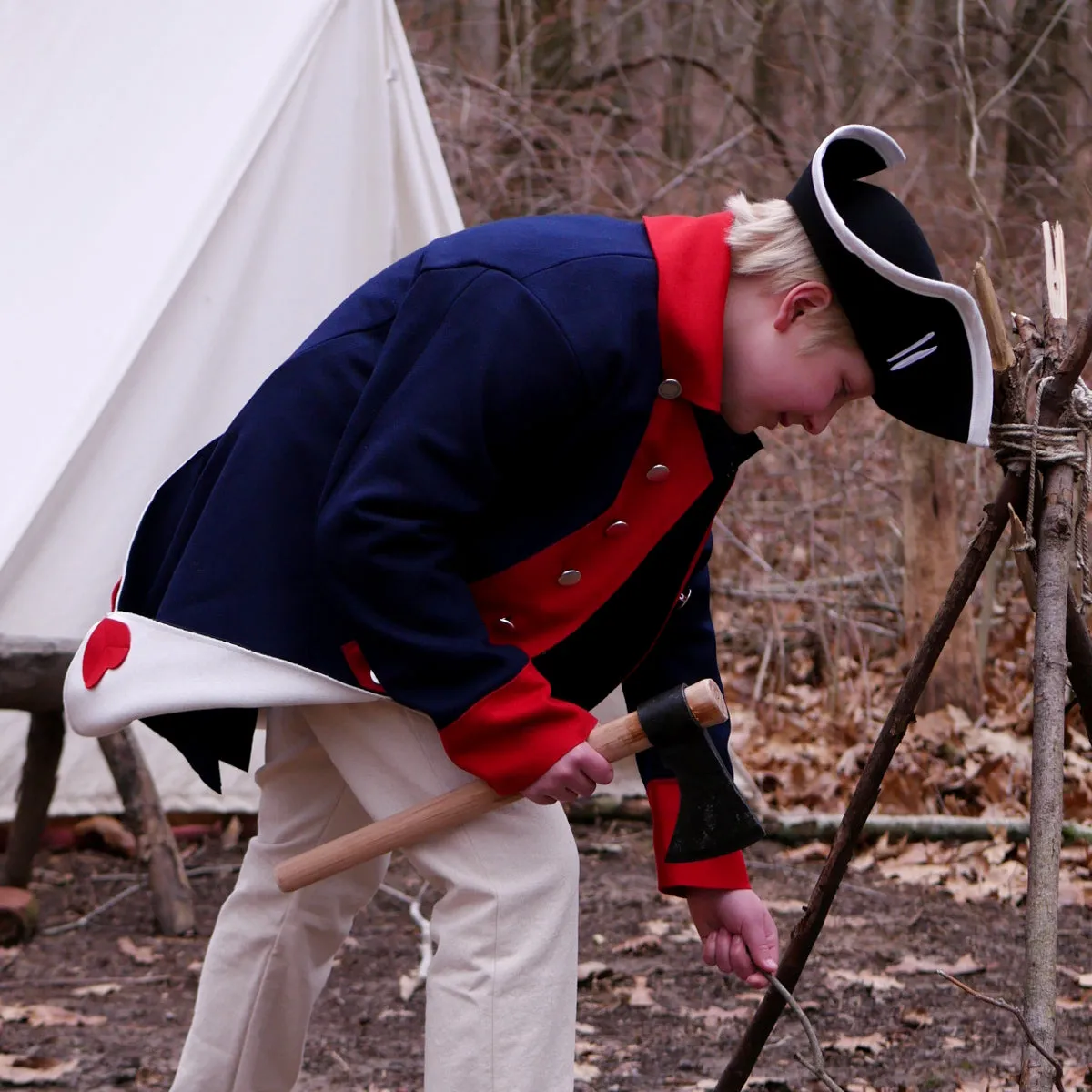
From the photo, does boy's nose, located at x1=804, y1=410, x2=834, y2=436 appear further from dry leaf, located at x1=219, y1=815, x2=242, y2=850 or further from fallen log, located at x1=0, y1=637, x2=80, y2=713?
dry leaf, located at x1=219, y1=815, x2=242, y2=850

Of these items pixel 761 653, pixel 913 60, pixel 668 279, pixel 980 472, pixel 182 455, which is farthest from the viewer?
pixel 913 60

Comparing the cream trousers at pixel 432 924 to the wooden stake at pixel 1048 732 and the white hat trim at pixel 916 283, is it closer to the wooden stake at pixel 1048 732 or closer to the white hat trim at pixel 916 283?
the wooden stake at pixel 1048 732

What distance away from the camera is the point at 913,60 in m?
6.70

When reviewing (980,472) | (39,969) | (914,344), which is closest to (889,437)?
(980,472)

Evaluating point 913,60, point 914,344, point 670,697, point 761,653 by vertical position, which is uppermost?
point 913,60

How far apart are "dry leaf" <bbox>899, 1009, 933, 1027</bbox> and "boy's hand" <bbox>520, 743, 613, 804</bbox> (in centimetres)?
155

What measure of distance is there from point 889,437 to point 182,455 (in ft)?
10.9

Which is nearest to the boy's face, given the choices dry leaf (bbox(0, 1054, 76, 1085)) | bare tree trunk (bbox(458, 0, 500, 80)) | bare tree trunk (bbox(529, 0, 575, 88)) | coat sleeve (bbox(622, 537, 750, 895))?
coat sleeve (bbox(622, 537, 750, 895))

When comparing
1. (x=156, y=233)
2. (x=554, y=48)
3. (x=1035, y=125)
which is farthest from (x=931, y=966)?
(x=554, y=48)

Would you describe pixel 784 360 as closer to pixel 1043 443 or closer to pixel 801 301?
pixel 801 301

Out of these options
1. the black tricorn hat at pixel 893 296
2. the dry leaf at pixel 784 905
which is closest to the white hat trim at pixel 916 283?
the black tricorn hat at pixel 893 296

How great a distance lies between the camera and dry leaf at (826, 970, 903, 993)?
3176mm

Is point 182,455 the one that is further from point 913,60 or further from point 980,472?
point 913,60

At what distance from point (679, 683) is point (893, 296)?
0.66 meters
